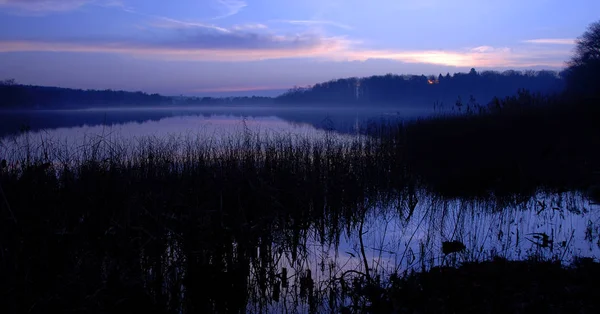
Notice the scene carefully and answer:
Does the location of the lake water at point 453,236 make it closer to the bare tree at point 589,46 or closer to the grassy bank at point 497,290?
the grassy bank at point 497,290

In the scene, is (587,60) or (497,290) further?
Answer: (587,60)

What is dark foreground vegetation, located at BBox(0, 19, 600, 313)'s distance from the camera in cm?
410

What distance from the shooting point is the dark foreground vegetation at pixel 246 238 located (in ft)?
13.4

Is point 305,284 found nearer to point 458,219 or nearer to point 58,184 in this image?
point 458,219

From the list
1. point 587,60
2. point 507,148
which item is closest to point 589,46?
point 587,60

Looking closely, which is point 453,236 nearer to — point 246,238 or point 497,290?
point 497,290

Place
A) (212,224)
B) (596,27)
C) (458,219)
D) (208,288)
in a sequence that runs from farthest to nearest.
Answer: (596,27)
(458,219)
(212,224)
(208,288)

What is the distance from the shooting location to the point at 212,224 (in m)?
6.18

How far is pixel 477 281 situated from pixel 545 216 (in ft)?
13.7

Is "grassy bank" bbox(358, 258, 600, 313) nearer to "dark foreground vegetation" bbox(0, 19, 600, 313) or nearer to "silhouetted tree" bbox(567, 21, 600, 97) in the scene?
"dark foreground vegetation" bbox(0, 19, 600, 313)

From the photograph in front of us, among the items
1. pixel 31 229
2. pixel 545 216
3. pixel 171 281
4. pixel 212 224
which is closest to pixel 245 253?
pixel 212 224

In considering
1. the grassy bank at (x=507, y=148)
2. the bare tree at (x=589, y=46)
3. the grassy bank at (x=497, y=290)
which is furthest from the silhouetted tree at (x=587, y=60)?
the grassy bank at (x=497, y=290)

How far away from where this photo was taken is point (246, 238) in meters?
5.96

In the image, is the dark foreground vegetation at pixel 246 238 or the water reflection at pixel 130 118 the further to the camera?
the water reflection at pixel 130 118
